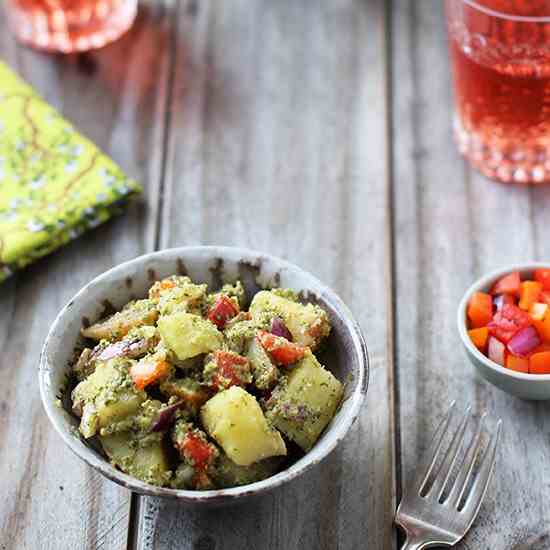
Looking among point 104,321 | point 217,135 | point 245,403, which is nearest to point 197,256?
point 104,321

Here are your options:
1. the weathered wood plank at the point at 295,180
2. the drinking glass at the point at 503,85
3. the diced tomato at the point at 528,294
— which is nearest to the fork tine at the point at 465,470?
the weathered wood plank at the point at 295,180

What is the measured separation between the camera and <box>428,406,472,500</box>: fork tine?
57.3 inches

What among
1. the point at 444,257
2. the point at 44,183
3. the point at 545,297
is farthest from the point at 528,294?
the point at 44,183

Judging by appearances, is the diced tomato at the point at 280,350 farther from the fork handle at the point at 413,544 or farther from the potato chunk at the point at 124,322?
the fork handle at the point at 413,544

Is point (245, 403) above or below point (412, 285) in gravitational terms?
above

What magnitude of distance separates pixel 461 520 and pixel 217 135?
3.45 ft

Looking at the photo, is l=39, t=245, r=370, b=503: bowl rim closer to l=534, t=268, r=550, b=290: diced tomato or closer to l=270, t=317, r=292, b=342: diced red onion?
l=270, t=317, r=292, b=342: diced red onion

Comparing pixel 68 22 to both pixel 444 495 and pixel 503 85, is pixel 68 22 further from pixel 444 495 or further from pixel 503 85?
pixel 444 495

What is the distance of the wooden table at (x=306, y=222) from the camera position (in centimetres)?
146

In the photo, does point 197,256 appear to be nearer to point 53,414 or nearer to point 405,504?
point 53,414

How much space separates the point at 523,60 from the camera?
1.80 meters

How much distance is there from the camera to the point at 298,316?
4.72 ft

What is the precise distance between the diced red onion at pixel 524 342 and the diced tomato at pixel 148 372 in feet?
1.89

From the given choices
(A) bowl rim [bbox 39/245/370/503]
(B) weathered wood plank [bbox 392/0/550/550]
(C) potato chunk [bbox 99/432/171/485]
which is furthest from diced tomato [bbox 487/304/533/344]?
(C) potato chunk [bbox 99/432/171/485]
